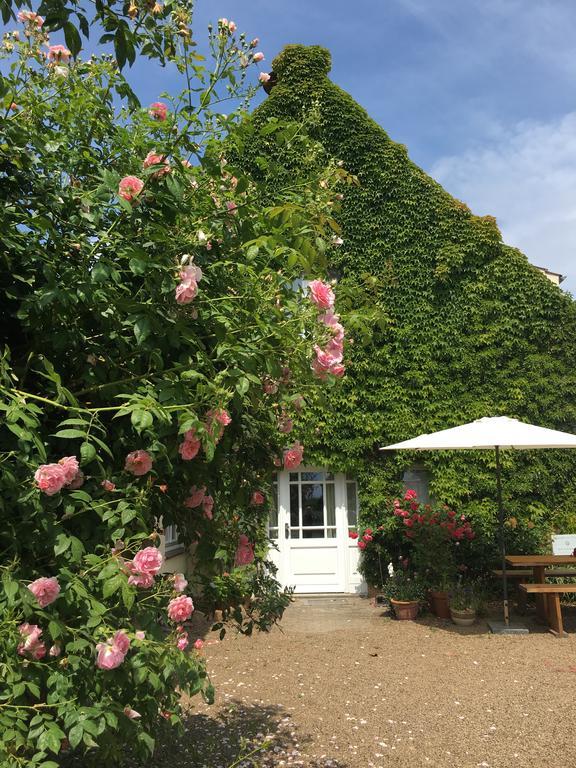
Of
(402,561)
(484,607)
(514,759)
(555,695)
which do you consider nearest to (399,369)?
(402,561)

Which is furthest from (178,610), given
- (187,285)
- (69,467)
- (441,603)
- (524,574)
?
(524,574)

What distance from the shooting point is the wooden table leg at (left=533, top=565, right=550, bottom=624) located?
756 centimetres

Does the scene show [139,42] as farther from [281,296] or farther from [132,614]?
[132,614]

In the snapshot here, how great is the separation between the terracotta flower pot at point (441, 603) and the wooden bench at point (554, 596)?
127 cm

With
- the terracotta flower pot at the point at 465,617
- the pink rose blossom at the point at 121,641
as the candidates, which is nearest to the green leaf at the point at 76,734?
the pink rose blossom at the point at 121,641

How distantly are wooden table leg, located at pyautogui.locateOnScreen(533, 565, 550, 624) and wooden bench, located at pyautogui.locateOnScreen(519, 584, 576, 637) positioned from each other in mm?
246

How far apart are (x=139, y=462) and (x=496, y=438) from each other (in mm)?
6009

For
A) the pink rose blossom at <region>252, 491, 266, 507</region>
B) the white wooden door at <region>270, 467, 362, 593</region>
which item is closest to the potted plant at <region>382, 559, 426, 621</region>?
the white wooden door at <region>270, 467, 362, 593</region>

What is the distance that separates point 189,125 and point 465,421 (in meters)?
8.35

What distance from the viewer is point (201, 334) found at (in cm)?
205

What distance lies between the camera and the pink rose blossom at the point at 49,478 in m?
1.58

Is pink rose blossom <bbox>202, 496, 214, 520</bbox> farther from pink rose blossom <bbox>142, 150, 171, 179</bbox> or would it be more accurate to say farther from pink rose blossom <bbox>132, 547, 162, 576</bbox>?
pink rose blossom <bbox>142, 150, 171, 179</bbox>

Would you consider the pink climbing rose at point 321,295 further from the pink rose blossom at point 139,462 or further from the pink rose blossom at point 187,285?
the pink rose blossom at point 139,462

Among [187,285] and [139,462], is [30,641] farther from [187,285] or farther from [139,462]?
[187,285]
